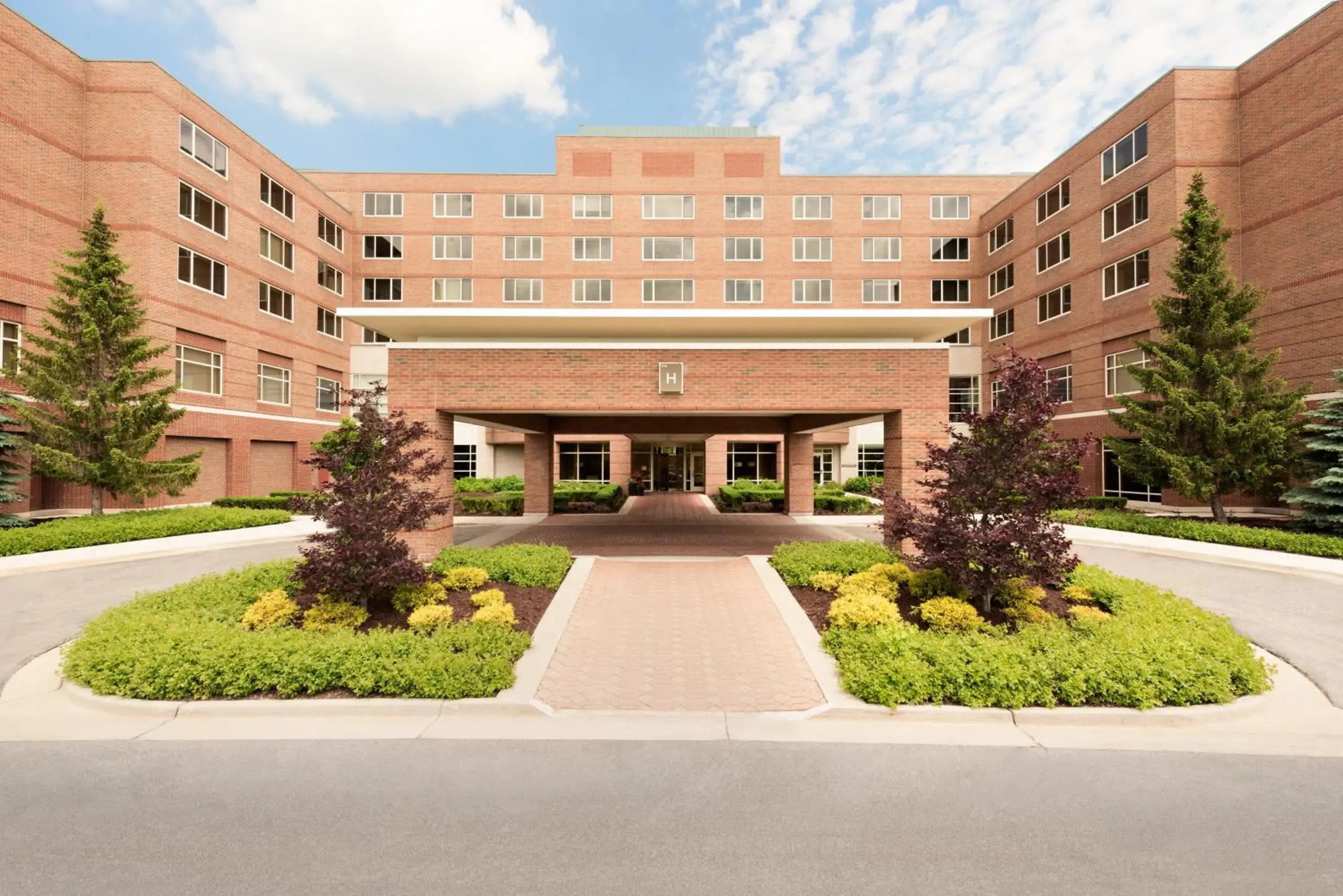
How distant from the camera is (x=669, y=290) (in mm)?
36875

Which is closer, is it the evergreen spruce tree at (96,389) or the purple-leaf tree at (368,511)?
the purple-leaf tree at (368,511)

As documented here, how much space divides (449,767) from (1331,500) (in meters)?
22.9

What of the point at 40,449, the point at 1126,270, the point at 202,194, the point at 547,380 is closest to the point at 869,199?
the point at 1126,270

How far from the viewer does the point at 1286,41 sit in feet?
69.3

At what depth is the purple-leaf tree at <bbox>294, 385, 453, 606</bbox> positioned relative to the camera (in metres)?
7.73

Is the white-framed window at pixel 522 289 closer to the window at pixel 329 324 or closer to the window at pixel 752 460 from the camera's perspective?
the window at pixel 329 324

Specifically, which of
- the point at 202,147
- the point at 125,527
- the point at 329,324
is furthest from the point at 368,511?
the point at 329,324

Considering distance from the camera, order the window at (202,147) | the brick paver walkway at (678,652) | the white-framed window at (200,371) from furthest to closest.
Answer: the window at (202,147)
the white-framed window at (200,371)
the brick paver walkway at (678,652)

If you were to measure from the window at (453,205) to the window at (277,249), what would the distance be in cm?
1002

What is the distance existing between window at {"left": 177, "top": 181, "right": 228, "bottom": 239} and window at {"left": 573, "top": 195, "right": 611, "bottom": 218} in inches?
739

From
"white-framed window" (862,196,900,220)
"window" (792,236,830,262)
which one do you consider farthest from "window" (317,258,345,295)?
"white-framed window" (862,196,900,220)

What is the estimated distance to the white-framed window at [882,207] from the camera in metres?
37.8

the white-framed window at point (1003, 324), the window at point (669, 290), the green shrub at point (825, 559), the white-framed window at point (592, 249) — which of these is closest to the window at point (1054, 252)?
the white-framed window at point (1003, 324)

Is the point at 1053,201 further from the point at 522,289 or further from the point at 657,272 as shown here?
the point at 522,289
